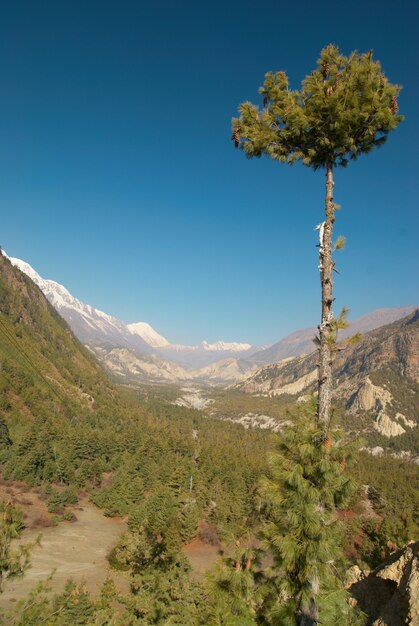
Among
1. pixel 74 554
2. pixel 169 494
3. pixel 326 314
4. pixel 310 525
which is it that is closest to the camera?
pixel 310 525

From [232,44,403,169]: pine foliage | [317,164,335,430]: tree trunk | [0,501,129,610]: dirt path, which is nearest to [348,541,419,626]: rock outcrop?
[317,164,335,430]: tree trunk

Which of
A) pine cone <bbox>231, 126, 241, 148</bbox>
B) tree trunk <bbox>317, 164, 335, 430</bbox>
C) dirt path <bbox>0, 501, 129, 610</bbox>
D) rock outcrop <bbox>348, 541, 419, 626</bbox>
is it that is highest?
pine cone <bbox>231, 126, 241, 148</bbox>

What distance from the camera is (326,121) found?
36.9 feet

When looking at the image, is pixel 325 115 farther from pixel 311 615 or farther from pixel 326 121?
pixel 311 615

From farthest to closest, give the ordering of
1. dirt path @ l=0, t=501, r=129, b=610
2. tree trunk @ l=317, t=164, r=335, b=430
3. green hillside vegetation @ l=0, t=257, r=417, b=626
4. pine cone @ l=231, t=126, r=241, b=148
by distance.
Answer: dirt path @ l=0, t=501, r=129, b=610 → pine cone @ l=231, t=126, r=241, b=148 → tree trunk @ l=317, t=164, r=335, b=430 → green hillside vegetation @ l=0, t=257, r=417, b=626

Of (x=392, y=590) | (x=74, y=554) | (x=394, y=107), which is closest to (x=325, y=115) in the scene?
(x=394, y=107)

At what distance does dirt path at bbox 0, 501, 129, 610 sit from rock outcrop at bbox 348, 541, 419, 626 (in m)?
38.7

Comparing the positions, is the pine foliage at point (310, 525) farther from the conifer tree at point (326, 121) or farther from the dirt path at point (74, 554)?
the dirt path at point (74, 554)

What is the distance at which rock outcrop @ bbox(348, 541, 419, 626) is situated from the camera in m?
12.1

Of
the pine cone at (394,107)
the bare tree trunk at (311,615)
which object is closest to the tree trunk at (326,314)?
the pine cone at (394,107)

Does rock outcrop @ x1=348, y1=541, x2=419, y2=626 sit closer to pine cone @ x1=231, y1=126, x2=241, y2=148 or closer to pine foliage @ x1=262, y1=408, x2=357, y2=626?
pine foliage @ x1=262, y1=408, x2=357, y2=626

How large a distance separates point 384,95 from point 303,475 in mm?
10908

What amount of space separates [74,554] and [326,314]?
71686mm

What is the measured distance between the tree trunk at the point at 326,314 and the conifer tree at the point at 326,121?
27 mm
